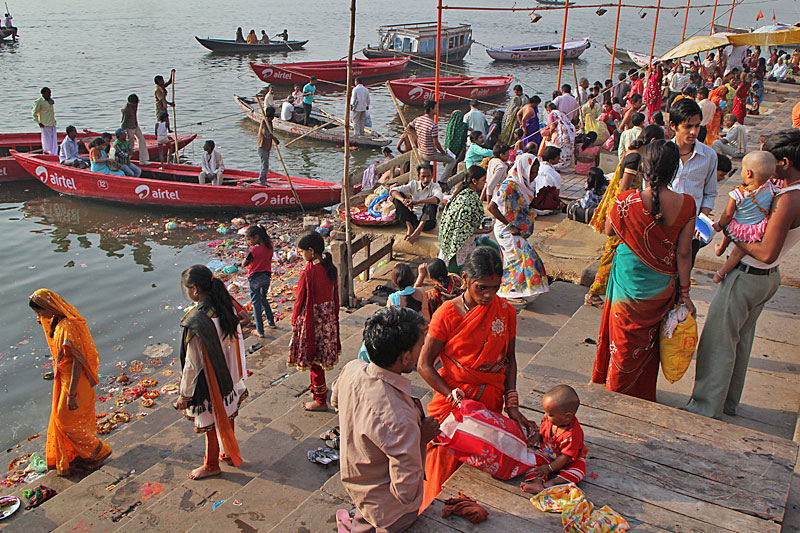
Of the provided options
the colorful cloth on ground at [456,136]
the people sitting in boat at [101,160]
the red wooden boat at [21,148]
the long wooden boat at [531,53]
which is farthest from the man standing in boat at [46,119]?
the long wooden boat at [531,53]

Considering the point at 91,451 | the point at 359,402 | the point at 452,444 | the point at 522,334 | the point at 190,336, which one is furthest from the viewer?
the point at 522,334

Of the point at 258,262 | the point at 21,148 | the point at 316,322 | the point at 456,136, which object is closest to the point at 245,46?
the point at 21,148

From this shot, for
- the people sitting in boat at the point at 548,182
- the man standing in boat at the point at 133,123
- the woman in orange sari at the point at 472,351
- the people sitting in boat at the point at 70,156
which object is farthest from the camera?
the man standing in boat at the point at 133,123

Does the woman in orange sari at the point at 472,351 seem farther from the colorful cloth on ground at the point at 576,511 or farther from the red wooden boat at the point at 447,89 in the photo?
A: the red wooden boat at the point at 447,89

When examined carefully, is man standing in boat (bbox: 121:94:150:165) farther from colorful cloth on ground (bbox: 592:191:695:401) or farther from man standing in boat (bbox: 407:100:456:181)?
colorful cloth on ground (bbox: 592:191:695:401)

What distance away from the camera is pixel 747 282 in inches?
137

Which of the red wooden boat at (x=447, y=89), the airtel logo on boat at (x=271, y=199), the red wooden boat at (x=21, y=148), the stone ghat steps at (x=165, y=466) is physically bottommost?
the stone ghat steps at (x=165, y=466)

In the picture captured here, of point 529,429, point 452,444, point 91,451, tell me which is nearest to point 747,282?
point 529,429

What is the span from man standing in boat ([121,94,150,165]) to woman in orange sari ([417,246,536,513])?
13.0 meters

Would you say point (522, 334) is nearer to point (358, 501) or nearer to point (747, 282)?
point (747, 282)

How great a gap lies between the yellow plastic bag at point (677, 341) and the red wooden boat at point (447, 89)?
2078cm

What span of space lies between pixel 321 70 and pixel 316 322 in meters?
23.9

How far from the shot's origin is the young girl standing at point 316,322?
5.06 meters

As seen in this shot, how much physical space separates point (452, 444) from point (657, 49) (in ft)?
164
